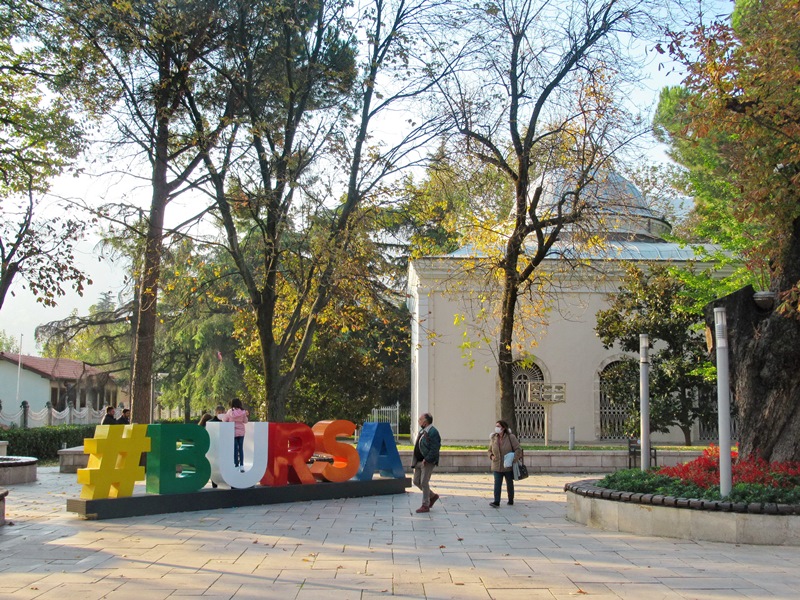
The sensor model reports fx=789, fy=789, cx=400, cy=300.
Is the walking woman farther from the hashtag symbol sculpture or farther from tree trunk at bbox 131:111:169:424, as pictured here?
tree trunk at bbox 131:111:169:424

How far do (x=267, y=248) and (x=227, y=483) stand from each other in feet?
15.1

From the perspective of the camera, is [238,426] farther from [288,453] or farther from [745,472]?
[745,472]

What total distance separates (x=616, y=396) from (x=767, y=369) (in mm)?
12635

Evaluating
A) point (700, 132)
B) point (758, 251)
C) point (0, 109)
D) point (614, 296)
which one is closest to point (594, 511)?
point (758, 251)

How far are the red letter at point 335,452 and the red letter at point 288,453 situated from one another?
204 millimetres

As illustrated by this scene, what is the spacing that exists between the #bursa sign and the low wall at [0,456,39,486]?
5459 mm

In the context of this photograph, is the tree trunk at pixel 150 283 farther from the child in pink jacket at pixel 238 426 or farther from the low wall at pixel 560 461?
the low wall at pixel 560 461

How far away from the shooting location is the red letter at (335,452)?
1395 centimetres

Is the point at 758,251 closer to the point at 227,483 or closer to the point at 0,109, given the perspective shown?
the point at 227,483

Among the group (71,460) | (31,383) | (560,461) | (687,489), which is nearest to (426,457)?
(687,489)

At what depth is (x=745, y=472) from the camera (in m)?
10.8

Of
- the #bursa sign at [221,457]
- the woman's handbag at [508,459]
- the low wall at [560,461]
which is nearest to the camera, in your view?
the #bursa sign at [221,457]

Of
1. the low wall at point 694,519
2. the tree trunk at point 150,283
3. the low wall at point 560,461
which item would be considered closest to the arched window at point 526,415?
the low wall at point 560,461

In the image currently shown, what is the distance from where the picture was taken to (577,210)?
50.4 ft
